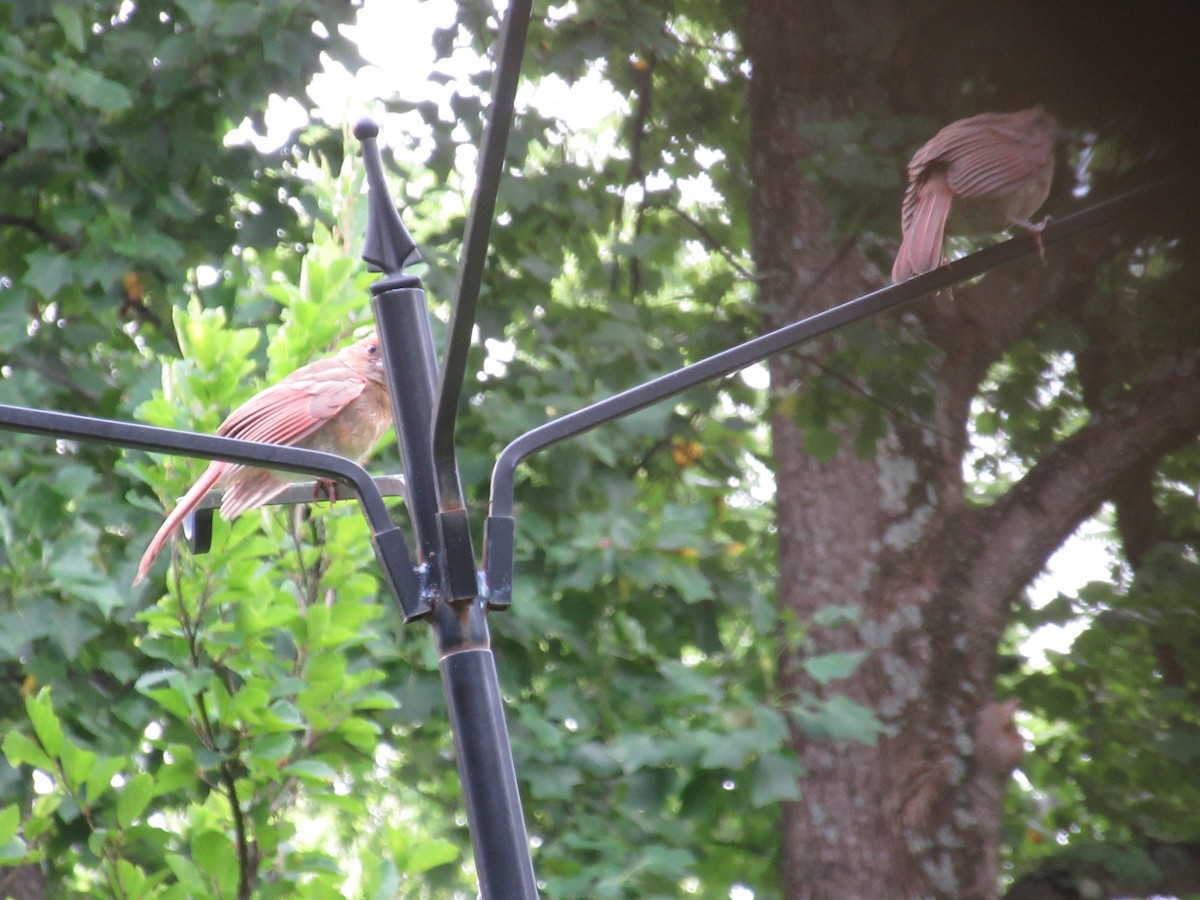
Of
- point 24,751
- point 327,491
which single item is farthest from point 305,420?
point 24,751

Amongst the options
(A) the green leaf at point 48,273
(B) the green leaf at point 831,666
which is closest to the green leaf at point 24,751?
(B) the green leaf at point 831,666

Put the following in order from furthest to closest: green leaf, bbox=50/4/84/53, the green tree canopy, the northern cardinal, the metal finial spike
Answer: green leaf, bbox=50/4/84/53 → the green tree canopy → the northern cardinal → the metal finial spike

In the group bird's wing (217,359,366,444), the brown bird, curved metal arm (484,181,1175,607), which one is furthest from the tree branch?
curved metal arm (484,181,1175,607)

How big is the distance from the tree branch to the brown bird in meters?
1.53

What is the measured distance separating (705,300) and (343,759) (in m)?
2.36

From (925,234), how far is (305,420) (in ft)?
4.45

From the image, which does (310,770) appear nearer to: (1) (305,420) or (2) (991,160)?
(1) (305,420)

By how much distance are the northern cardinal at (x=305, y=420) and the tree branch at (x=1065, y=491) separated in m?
2.13

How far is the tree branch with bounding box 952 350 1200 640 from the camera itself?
14.9 feet

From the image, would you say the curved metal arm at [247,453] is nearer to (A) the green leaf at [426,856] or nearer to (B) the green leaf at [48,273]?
(A) the green leaf at [426,856]

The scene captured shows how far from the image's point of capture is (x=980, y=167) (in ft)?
10.2

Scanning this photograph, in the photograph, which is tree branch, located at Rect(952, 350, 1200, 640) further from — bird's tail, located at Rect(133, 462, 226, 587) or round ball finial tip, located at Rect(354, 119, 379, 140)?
round ball finial tip, located at Rect(354, 119, 379, 140)

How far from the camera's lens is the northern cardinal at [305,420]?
2537 millimetres

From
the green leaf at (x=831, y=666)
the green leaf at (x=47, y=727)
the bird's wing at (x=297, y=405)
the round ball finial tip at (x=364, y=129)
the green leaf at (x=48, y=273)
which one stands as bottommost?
the green leaf at (x=47, y=727)
